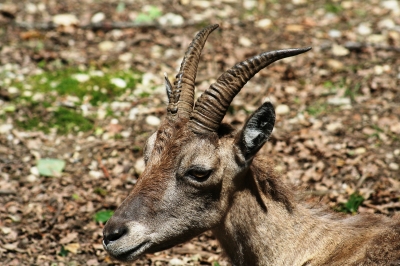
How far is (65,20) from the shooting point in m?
16.8

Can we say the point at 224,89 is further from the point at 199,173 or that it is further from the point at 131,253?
the point at 131,253

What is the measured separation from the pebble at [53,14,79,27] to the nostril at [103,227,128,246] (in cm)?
1102

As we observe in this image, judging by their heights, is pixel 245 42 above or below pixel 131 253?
below

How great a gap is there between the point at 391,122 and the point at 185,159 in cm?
664

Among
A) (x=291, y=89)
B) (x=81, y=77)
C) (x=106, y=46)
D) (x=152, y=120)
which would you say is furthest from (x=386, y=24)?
(x=81, y=77)

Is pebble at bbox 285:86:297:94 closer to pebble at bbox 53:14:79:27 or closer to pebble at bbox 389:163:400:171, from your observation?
pebble at bbox 389:163:400:171

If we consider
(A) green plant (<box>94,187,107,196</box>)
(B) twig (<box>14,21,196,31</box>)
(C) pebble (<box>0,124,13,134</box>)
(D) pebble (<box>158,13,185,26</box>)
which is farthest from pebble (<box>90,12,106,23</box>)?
(A) green plant (<box>94,187,107,196</box>)

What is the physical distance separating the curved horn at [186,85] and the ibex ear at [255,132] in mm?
862

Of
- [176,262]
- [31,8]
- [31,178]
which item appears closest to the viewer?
[176,262]

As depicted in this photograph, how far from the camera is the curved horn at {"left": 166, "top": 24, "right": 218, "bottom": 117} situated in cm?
764

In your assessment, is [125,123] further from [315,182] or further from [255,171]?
[255,171]

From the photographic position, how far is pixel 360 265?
6945mm

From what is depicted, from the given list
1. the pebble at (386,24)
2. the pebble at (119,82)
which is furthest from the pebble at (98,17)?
the pebble at (386,24)

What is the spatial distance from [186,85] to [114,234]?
230cm
